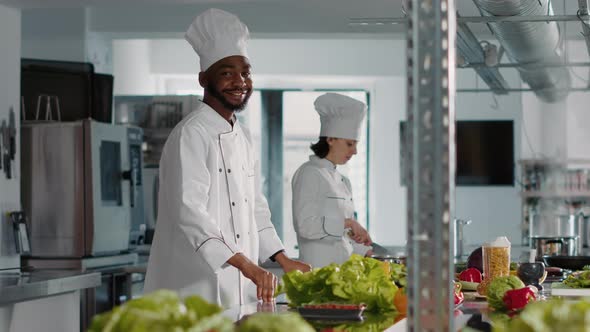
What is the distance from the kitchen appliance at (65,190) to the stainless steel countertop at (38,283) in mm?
980

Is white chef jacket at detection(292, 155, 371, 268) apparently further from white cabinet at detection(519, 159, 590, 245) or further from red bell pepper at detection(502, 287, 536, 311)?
white cabinet at detection(519, 159, 590, 245)

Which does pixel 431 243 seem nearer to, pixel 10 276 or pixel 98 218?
pixel 10 276

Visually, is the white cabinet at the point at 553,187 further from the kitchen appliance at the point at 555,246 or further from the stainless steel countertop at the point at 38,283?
the stainless steel countertop at the point at 38,283

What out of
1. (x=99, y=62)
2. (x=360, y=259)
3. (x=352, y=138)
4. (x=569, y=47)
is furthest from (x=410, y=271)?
(x=569, y=47)

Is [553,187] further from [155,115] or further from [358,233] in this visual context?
[358,233]

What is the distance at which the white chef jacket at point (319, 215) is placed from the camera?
5.50m

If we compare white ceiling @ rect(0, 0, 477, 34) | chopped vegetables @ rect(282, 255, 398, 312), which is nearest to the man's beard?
chopped vegetables @ rect(282, 255, 398, 312)

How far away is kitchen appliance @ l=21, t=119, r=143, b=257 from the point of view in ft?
19.4

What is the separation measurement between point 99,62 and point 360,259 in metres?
5.63

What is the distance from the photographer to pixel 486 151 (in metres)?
11.6

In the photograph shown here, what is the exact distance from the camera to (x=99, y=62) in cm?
789

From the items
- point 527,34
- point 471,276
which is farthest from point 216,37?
point 527,34

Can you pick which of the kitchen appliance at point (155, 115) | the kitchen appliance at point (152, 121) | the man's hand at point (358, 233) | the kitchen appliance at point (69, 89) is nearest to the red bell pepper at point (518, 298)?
the man's hand at point (358, 233)

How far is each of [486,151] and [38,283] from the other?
8.08m
